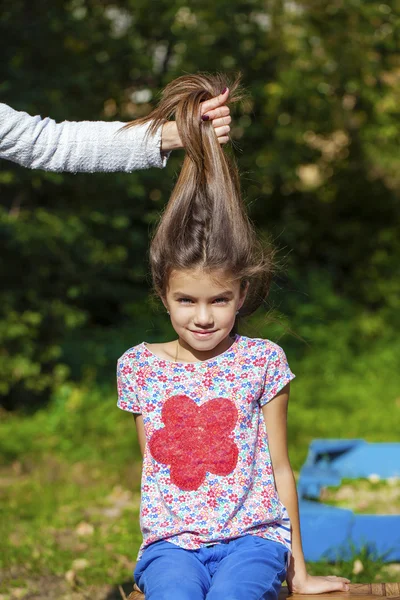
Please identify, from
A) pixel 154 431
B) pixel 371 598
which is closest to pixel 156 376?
pixel 154 431

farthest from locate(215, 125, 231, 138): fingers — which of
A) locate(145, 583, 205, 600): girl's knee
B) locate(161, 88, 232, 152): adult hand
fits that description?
locate(145, 583, 205, 600): girl's knee

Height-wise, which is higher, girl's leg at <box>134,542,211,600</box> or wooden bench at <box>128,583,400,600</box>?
girl's leg at <box>134,542,211,600</box>

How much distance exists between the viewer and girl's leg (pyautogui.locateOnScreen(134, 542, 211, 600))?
2256 millimetres

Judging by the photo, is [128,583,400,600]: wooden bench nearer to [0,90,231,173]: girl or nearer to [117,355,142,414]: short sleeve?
[117,355,142,414]: short sleeve

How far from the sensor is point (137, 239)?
318 inches

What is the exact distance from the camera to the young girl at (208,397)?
2.46 m

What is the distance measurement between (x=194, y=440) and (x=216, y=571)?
0.35 metres

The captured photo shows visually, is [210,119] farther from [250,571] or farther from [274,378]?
[250,571]

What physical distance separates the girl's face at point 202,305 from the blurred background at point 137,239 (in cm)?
24

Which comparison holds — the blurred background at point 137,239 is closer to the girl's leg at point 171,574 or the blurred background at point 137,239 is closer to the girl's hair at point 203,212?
the girl's hair at point 203,212

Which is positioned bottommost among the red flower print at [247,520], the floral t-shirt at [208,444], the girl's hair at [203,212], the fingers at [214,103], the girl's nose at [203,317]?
the red flower print at [247,520]

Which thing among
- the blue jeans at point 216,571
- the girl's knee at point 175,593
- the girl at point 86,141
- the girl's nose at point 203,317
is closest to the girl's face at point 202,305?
the girl's nose at point 203,317

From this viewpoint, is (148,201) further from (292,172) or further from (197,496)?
(197,496)

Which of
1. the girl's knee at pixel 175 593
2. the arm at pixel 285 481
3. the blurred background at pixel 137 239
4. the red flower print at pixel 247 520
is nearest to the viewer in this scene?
the girl's knee at pixel 175 593
